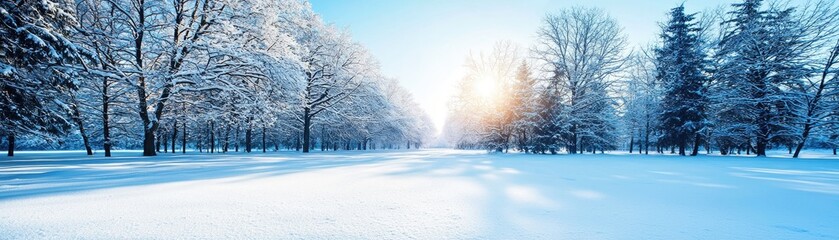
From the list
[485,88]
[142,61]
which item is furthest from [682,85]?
[142,61]

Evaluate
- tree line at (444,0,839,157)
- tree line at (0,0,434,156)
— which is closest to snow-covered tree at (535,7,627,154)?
tree line at (444,0,839,157)

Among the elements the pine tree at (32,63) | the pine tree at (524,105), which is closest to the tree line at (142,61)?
the pine tree at (32,63)

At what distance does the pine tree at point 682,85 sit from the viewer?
2014 centimetres

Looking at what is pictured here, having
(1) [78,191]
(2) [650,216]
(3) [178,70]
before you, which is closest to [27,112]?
(3) [178,70]

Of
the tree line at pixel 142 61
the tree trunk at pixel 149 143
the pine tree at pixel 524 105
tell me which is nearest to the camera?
the tree line at pixel 142 61

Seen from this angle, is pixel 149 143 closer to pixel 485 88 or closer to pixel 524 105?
pixel 485 88

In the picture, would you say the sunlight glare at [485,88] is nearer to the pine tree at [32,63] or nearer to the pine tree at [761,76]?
the pine tree at [761,76]

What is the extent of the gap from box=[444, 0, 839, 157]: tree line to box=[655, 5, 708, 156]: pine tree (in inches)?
2.6

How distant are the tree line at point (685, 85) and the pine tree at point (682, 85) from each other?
0.07 m

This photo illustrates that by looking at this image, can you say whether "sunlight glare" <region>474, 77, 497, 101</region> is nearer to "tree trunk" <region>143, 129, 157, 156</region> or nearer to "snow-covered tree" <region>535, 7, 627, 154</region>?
"snow-covered tree" <region>535, 7, 627, 154</region>

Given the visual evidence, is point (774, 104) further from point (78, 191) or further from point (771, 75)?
point (78, 191)

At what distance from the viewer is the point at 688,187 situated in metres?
4.80

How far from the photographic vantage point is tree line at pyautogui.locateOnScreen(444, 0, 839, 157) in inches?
646

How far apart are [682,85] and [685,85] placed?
0.21 m
